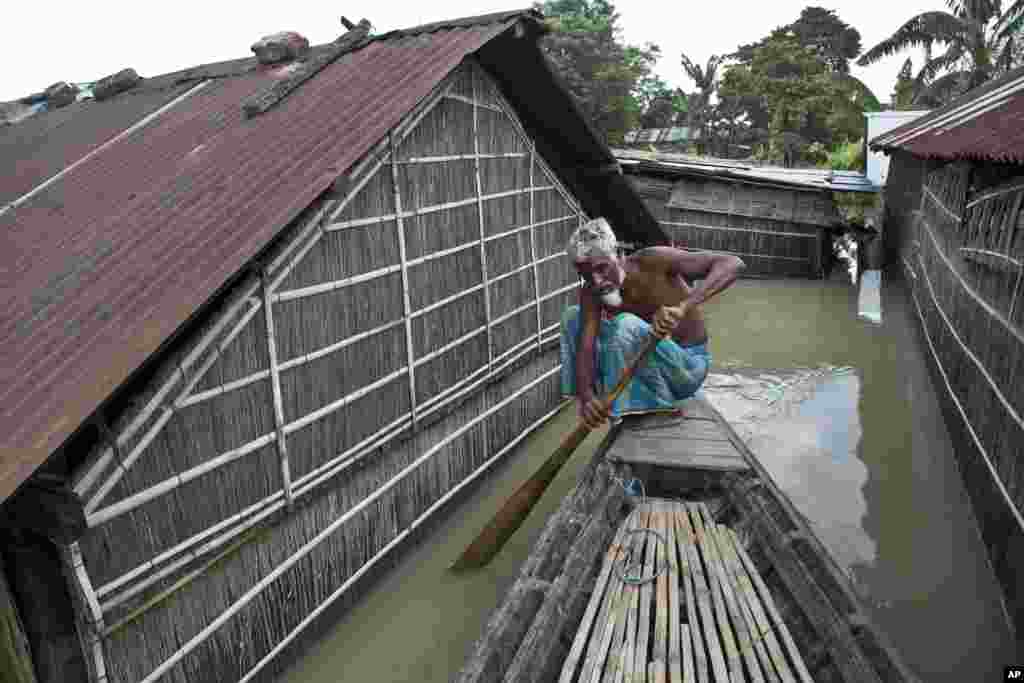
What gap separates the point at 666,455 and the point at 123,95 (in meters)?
8.43

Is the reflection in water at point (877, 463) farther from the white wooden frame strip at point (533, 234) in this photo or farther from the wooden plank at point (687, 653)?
the white wooden frame strip at point (533, 234)

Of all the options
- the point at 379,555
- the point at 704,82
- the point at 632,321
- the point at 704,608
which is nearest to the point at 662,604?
the point at 704,608

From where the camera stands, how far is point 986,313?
6711mm

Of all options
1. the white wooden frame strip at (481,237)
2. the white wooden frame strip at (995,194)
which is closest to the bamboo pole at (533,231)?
the white wooden frame strip at (481,237)

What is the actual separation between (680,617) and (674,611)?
0.50 feet

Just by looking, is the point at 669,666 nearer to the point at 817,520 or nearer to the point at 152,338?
the point at 152,338

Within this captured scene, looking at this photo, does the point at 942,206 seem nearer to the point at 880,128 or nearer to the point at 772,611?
the point at 772,611

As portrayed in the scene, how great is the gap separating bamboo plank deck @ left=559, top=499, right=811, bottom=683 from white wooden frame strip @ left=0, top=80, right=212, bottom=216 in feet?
19.6

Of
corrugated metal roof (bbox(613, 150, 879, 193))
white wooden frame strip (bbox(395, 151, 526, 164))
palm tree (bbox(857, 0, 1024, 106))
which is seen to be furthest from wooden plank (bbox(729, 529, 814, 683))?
palm tree (bbox(857, 0, 1024, 106))

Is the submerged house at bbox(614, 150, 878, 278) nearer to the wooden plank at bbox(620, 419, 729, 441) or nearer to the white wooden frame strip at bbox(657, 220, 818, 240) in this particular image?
the white wooden frame strip at bbox(657, 220, 818, 240)

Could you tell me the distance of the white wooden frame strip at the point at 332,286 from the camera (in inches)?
179

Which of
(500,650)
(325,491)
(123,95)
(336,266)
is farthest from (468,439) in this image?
(123,95)

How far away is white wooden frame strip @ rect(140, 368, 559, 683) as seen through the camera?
3945 mm

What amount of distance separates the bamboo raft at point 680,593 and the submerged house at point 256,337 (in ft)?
5.80
